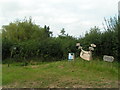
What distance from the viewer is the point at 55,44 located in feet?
73.3

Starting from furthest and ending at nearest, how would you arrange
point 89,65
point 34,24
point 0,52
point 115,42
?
1. point 34,24
2. point 0,52
3. point 115,42
4. point 89,65

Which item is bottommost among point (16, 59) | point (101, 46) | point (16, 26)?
point (16, 59)

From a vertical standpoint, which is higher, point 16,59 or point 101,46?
point 101,46

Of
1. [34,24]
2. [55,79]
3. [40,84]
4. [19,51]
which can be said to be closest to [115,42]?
[55,79]

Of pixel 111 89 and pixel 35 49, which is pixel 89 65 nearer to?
pixel 111 89

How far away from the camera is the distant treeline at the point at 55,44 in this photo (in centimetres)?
1745

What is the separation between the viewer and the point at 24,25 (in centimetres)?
3288

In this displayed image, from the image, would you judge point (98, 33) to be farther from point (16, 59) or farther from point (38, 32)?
point (38, 32)

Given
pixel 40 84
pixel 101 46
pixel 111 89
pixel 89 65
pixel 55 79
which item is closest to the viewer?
pixel 111 89

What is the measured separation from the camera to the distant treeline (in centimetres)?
1745

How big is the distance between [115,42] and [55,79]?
781 cm

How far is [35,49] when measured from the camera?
22578mm

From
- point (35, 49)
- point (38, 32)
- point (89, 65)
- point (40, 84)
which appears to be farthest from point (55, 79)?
point (38, 32)

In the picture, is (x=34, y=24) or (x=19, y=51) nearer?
(x=19, y=51)
